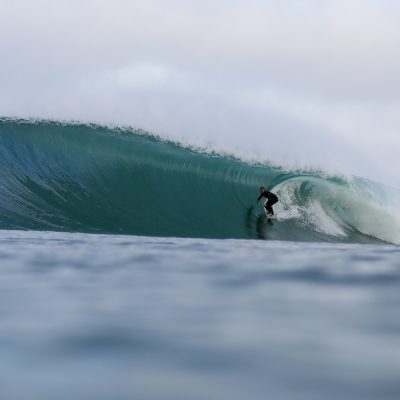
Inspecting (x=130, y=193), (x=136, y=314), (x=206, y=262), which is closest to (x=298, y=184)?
(x=130, y=193)

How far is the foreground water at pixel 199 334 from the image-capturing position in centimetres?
125

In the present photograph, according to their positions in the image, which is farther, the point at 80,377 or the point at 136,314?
the point at 136,314

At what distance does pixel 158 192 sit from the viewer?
48.5 ft

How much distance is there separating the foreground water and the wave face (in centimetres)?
901

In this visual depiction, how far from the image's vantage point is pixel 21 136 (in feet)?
55.6

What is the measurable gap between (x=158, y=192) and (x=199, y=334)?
1311 centimetres

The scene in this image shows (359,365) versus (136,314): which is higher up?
(136,314)

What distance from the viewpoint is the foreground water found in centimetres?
125

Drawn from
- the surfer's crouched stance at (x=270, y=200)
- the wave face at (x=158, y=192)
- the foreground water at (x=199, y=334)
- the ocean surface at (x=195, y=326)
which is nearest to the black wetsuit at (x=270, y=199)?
the surfer's crouched stance at (x=270, y=200)

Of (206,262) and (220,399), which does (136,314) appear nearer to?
(220,399)

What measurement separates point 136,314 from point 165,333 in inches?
11.5

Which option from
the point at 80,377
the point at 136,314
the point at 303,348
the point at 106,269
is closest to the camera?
the point at 80,377

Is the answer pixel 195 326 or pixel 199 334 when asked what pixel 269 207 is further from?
pixel 199 334

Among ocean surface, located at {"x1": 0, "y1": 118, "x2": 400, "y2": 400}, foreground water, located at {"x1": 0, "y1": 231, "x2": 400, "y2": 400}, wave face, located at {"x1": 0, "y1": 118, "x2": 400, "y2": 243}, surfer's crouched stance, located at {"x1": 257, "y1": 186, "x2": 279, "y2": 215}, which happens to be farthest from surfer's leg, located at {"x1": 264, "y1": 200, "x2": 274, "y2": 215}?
foreground water, located at {"x1": 0, "y1": 231, "x2": 400, "y2": 400}
